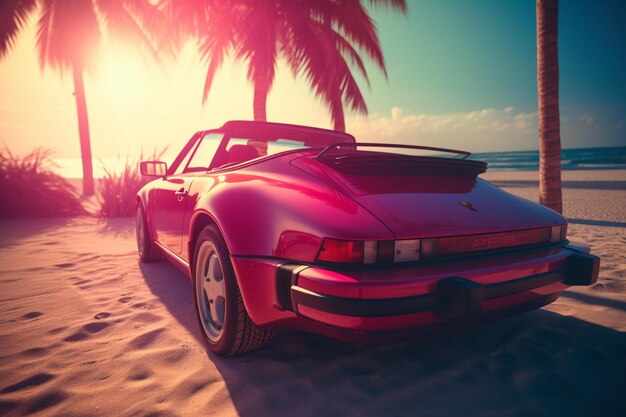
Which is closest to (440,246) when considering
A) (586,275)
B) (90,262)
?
(586,275)

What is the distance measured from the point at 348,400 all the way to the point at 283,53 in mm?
10876

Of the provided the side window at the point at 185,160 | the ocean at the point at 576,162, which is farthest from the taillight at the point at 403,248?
the ocean at the point at 576,162

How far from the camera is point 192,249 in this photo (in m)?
2.21

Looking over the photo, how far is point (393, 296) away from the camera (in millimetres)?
1262

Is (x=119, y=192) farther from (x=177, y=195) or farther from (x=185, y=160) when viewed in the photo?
(x=177, y=195)

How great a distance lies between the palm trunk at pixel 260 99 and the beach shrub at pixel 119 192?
369cm

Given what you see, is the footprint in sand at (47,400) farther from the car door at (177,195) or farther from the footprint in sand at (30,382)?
the car door at (177,195)

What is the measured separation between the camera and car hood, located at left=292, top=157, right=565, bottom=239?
1.45 meters

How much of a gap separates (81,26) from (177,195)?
45.6 feet

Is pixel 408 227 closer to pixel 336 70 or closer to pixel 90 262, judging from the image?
pixel 90 262

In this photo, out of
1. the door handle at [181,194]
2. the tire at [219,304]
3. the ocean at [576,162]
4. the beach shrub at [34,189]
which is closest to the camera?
the tire at [219,304]

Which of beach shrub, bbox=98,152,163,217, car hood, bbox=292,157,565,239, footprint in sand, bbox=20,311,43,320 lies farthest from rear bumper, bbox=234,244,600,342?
beach shrub, bbox=98,152,163,217

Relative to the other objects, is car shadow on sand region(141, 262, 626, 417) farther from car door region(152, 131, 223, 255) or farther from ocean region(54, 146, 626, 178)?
ocean region(54, 146, 626, 178)

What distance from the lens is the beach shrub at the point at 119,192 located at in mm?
7742
